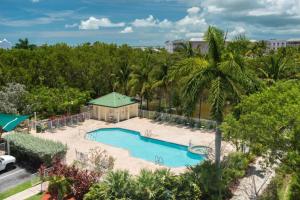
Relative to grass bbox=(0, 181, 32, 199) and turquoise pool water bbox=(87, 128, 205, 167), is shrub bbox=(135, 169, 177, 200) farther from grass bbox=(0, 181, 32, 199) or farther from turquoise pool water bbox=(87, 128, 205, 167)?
grass bbox=(0, 181, 32, 199)

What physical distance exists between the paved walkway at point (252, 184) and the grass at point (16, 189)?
1093 cm

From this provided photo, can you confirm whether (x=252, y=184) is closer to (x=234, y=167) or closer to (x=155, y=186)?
(x=234, y=167)

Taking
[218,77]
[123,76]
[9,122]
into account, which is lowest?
[9,122]

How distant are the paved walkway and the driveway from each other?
1181cm

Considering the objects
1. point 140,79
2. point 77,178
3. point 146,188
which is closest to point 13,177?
point 77,178

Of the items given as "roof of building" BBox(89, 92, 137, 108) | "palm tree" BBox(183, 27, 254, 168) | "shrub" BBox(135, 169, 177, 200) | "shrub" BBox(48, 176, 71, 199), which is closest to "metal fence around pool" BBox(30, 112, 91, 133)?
"roof of building" BBox(89, 92, 137, 108)

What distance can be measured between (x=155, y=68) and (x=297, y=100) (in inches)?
789

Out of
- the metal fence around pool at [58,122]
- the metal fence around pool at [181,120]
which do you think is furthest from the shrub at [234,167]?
the metal fence around pool at [58,122]

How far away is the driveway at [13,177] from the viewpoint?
16797mm

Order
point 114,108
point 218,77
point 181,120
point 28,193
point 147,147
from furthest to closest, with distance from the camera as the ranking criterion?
1. point 114,108
2. point 181,120
3. point 147,147
4. point 28,193
5. point 218,77

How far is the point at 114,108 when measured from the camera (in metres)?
29.6

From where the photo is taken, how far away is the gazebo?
29.9 metres

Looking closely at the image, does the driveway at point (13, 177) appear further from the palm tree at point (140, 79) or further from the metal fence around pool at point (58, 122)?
the palm tree at point (140, 79)

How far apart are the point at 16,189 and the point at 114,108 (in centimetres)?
1442
